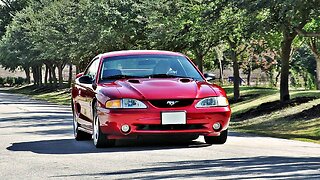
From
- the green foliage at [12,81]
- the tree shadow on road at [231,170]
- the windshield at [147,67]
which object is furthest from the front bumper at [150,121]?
the green foliage at [12,81]

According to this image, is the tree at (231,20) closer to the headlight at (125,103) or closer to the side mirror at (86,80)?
the side mirror at (86,80)

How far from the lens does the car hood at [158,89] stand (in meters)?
11.4

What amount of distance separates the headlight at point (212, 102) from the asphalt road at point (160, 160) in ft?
2.23

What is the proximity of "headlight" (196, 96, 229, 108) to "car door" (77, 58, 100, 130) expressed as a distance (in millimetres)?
1849

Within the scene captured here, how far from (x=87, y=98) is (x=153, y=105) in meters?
1.93

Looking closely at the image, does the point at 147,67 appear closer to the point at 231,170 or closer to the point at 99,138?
the point at 99,138

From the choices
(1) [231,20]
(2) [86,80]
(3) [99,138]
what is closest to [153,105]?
(3) [99,138]

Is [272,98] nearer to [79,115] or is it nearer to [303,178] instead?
[79,115]

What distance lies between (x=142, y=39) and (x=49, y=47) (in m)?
16.4

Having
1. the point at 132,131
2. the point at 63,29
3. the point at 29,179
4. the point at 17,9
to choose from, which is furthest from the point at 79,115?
the point at 17,9

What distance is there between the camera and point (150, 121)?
11312 millimetres

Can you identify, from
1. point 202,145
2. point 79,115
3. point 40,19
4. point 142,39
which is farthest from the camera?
A: point 40,19

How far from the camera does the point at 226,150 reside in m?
11.5

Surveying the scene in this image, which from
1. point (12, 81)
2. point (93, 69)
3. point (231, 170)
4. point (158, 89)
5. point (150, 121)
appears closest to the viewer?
point (231, 170)
